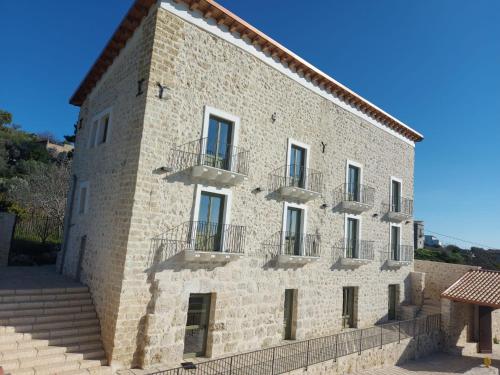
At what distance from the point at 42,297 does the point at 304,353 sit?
7.75 meters

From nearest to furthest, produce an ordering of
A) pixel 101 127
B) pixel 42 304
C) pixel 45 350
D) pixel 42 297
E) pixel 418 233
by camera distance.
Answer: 1. pixel 45 350
2. pixel 42 304
3. pixel 42 297
4. pixel 101 127
5. pixel 418 233

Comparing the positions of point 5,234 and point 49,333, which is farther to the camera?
point 5,234

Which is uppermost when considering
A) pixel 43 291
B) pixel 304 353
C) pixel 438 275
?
pixel 438 275

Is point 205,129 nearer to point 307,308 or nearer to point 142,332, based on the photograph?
point 142,332

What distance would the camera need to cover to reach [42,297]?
9.18 m

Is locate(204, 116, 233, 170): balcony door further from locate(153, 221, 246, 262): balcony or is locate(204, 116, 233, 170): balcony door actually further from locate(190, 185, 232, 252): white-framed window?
locate(153, 221, 246, 262): balcony

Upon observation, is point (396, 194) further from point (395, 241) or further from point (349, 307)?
point (349, 307)

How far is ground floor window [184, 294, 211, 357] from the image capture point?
9.83 m

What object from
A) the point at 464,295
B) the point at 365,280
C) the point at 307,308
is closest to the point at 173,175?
the point at 307,308

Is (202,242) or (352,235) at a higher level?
(352,235)

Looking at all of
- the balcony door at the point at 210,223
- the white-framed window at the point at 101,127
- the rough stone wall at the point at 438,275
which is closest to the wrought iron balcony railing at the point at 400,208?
the rough stone wall at the point at 438,275

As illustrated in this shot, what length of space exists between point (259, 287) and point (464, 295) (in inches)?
398

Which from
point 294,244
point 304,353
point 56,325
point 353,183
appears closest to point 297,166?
point 294,244

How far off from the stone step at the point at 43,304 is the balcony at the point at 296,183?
6.83 metres
